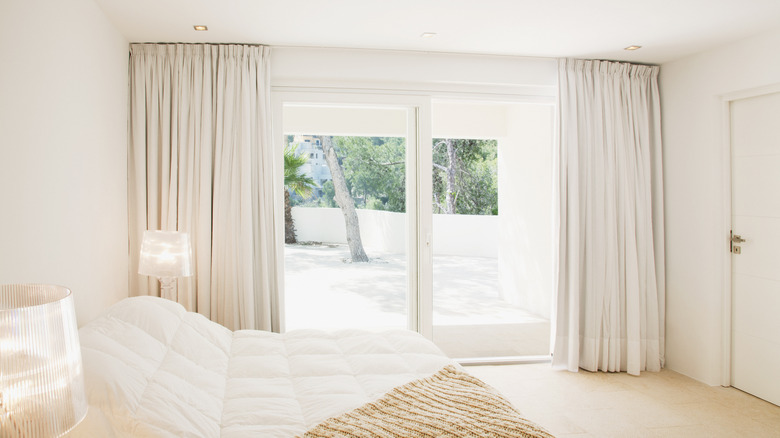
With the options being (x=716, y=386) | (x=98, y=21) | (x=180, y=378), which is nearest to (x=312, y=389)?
(x=180, y=378)

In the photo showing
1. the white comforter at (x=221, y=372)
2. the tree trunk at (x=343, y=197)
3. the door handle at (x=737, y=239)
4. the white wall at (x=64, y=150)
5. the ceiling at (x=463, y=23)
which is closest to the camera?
the white comforter at (x=221, y=372)

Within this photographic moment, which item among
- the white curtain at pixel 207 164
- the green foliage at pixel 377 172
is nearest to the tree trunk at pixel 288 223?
the white curtain at pixel 207 164

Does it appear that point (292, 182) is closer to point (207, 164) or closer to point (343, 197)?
point (343, 197)

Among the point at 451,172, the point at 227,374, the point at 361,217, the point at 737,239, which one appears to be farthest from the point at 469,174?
the point at 227,374

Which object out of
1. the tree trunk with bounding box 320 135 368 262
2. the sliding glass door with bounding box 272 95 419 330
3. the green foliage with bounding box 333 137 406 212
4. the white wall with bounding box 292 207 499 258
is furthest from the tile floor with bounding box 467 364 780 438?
the green foliage with bounding box 333 137 406 212

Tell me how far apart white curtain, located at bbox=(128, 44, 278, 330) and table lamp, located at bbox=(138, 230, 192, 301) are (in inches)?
16.4

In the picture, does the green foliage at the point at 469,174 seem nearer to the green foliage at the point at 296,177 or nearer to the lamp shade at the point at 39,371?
the green foliage at the point at 296,177

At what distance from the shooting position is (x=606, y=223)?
4.07 m

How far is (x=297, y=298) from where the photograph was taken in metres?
4.18

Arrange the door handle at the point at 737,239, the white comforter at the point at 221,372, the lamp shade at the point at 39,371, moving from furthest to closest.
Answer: the door handle at the point at 737,239 < the white comforter at the point at 221,372 < the lamp shade at the point at 39,371

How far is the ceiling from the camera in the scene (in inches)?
116

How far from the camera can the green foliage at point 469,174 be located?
6121mm

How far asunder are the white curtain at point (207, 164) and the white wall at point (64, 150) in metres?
0.13

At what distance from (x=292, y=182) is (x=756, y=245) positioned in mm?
3372
